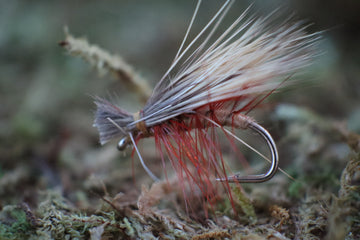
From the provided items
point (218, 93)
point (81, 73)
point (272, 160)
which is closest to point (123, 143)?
point (218, 93)

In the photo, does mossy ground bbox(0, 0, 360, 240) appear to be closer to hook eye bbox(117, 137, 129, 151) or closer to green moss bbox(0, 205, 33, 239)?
green moss bbox(0, 205, 33, 239)

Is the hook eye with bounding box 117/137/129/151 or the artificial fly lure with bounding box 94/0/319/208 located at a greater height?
the artificial fly lure with bounding box 94/0/319/208

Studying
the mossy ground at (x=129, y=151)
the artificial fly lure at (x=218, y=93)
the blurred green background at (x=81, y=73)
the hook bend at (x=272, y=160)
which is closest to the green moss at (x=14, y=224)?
the mossy ground at (x=129, y=151)

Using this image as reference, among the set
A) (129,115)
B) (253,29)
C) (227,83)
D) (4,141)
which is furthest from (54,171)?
(253,29)

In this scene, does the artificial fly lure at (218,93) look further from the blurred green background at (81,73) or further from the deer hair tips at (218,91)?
the blurred green background at (81,73)

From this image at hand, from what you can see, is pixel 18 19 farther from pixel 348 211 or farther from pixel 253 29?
pixel 348 211

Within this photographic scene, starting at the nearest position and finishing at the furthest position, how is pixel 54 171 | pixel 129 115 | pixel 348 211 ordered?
pixel 348 211, pixel 129 115, pixel 54 171

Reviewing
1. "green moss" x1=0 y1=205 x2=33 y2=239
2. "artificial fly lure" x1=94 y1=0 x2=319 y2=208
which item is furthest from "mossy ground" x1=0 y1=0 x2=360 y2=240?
"artificial fly lure" x1=94 y1=0 x2=319 y2=208

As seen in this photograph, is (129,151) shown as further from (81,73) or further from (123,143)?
(81,73)
